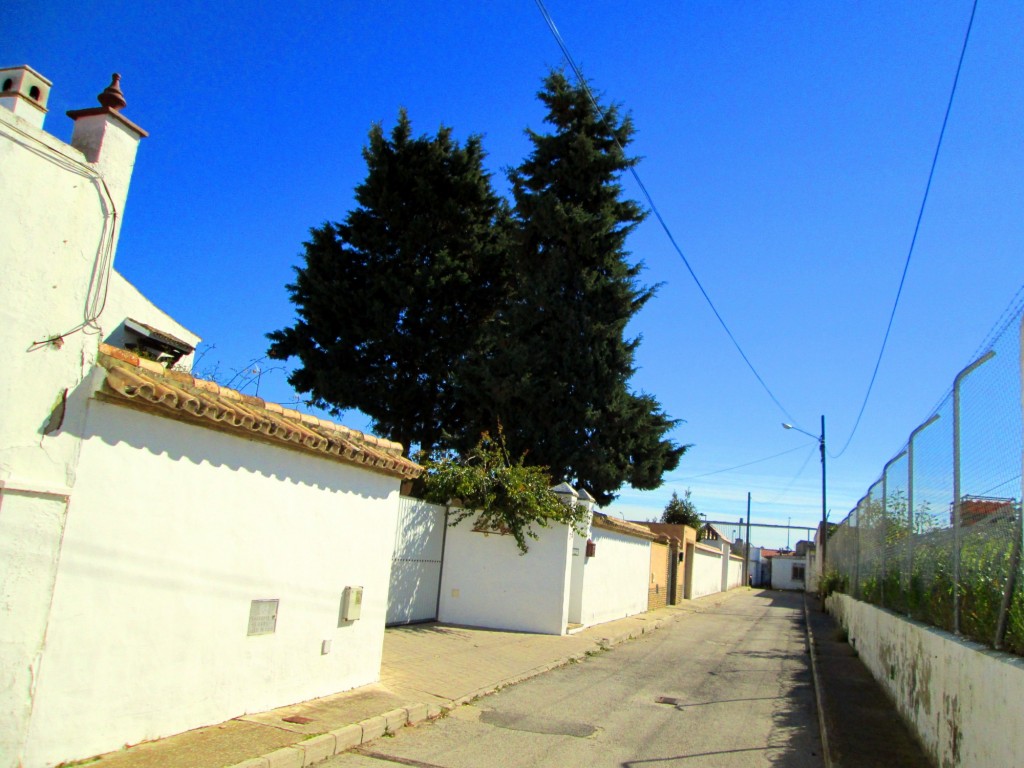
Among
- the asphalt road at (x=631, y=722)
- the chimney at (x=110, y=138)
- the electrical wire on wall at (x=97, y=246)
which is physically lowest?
the asphalt road at (x=631, y=722)

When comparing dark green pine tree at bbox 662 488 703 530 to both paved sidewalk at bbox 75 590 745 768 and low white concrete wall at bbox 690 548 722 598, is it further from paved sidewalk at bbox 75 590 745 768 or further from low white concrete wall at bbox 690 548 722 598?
paved sidewalk at bbox 75 590 745 768

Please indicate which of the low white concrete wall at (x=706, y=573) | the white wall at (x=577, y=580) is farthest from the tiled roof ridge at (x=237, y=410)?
the low white concrete wall at (x=706, y=573)

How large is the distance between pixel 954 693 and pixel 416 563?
10.1m

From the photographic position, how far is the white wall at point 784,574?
219ft

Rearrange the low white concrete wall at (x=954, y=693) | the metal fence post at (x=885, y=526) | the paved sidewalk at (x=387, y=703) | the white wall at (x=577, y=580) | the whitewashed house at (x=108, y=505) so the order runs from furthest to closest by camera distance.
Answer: the white wall at (x=577, y=580), the metal fence post at (x=885, y=526), the paved sidewalk at (x=387, y=703), the whitewashed house at (x=108, y=505), the low white concrete wall at (x=954, y=693)

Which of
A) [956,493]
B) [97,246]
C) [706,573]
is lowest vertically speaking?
[706,573]

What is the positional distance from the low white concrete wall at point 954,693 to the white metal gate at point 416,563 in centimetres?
791

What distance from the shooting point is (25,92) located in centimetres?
550

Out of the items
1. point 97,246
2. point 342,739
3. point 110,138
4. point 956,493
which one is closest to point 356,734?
point 342,739

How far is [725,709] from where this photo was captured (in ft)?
33.1

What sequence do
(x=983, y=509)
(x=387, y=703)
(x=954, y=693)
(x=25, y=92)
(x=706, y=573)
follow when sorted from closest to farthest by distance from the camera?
(x=25, y=92)
(x=983, y=509)
(x=954, y=693)
(x=387, y=703)
(x=706, y=573)

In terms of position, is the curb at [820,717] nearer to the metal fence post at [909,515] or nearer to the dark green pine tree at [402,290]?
the metal fence post at [909,515]

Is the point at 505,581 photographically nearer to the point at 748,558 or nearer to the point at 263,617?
the point at 263,617

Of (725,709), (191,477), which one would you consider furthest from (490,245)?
(191,477)
